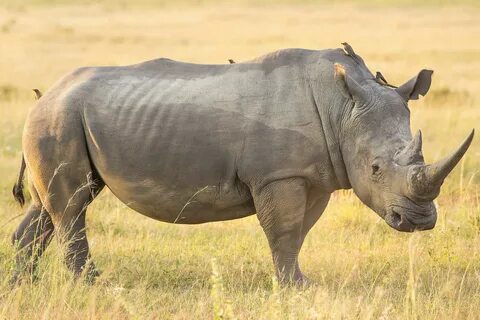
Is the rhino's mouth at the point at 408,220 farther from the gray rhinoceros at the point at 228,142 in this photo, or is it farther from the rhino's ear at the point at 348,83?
the rhino's ear at the point at 348,83

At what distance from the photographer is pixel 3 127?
49.4 ft

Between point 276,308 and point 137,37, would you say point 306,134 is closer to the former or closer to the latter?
point 276,308

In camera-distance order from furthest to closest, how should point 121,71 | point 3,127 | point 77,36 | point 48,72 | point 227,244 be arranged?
point 77,36 → point 48,72 → point 3,127 → point 227,244 → point 121,71

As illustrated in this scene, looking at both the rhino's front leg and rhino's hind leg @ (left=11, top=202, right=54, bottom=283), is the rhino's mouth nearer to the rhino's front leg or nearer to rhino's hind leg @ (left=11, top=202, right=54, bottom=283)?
the rhino's front leg

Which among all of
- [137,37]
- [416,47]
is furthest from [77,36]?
[416,47]

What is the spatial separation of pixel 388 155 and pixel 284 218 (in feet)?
2.75

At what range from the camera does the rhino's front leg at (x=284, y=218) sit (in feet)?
23.7

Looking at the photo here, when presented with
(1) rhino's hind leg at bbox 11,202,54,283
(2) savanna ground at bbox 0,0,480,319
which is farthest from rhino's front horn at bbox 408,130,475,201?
(1) rhino's hind leg at bbox 11,202,54,283

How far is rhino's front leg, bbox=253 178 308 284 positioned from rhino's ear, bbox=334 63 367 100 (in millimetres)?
668

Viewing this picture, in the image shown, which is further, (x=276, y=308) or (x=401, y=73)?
(x=401, y=73)

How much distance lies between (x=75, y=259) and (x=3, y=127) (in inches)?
305

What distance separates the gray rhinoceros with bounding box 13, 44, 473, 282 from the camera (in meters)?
7.19

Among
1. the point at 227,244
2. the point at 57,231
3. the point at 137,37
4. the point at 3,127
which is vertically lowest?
the point at 137,37

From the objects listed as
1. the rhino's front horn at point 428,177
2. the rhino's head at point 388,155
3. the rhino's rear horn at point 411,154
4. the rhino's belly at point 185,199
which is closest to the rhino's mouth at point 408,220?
the rhino's head at point 388,155
